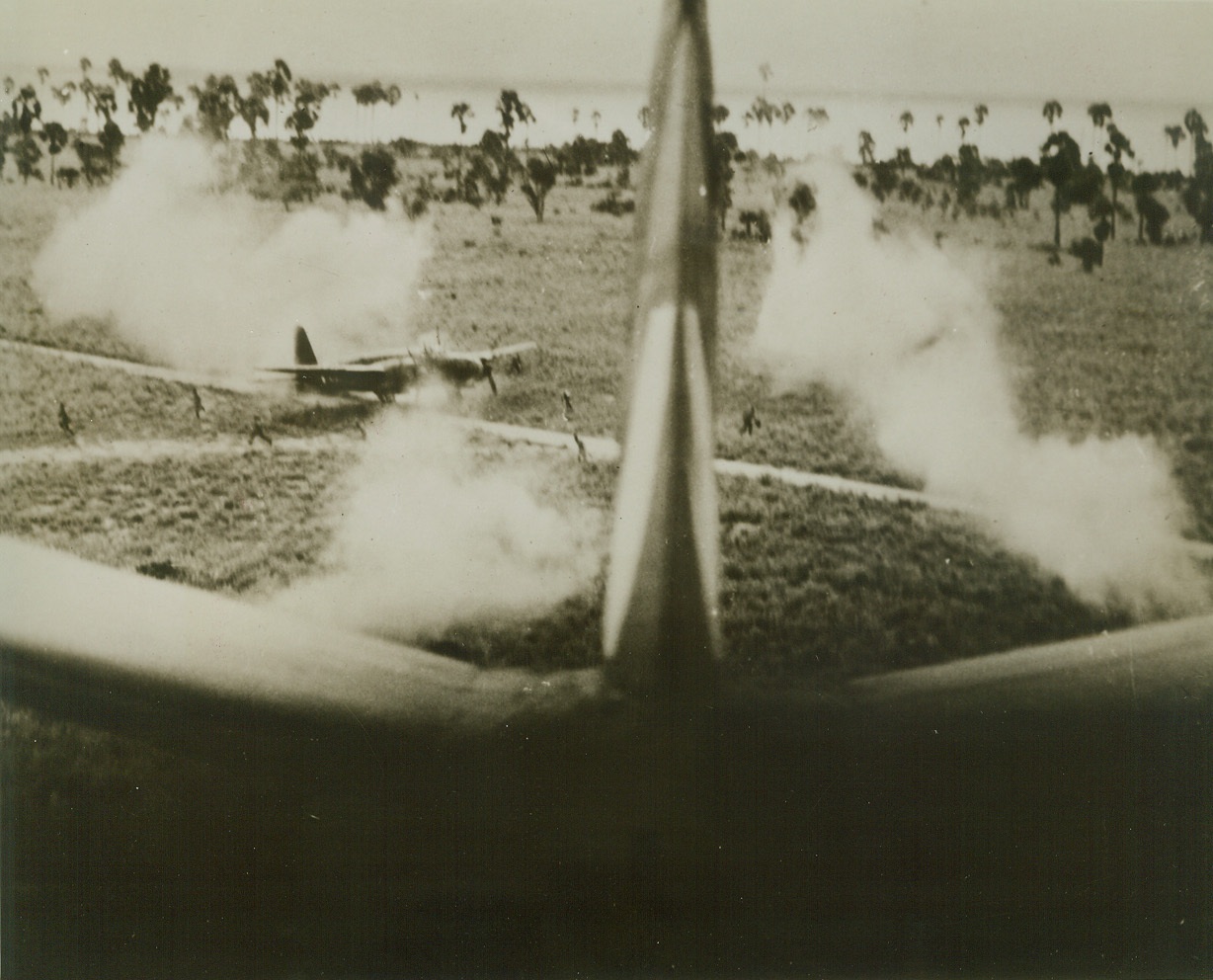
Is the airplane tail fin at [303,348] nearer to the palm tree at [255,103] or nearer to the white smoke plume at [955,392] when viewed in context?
the palm tree at [255,103]

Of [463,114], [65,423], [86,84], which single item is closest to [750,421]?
[463,114]

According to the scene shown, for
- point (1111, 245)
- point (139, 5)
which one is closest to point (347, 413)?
point (139, 5)

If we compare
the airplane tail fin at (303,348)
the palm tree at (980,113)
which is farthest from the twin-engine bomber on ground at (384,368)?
→ the palm tree at (980,113)

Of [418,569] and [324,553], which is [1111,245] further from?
[324,553]

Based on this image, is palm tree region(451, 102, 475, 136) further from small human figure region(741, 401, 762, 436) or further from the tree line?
small human figure region(741, 401, 762, 436)

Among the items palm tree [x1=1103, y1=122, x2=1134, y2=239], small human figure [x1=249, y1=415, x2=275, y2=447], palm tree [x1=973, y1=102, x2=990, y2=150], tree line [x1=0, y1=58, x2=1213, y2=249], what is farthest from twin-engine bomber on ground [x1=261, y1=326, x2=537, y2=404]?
palm tree [x1=1103, y1=122, x2=1134, y2=239]

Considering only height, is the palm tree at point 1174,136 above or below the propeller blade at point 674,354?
above
